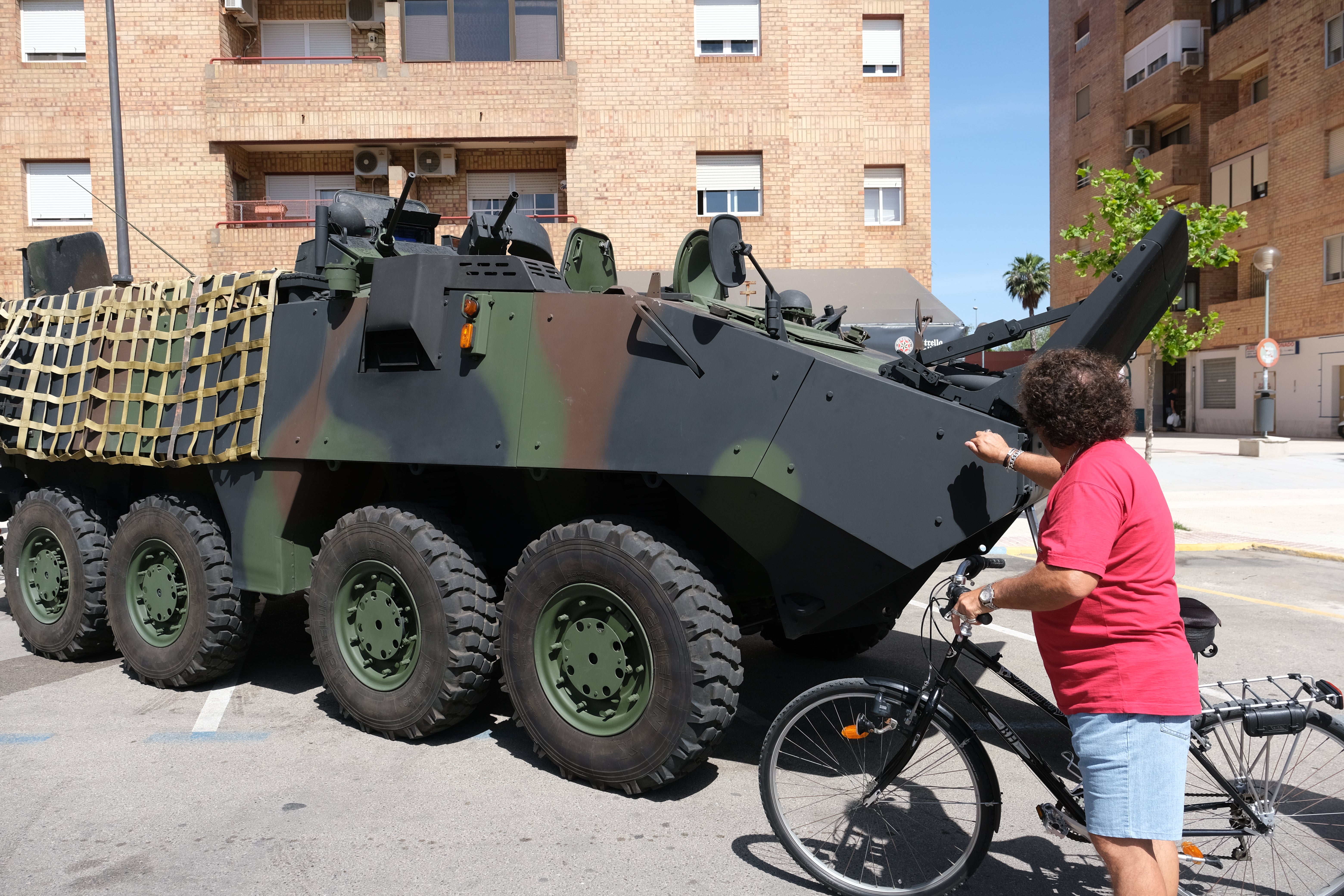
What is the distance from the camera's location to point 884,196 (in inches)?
819

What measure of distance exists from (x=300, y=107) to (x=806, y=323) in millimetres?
17683

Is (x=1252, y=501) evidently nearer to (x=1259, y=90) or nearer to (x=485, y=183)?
(x=485, y=183)

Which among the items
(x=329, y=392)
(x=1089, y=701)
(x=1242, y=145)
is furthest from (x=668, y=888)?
(x=1242, y=145)

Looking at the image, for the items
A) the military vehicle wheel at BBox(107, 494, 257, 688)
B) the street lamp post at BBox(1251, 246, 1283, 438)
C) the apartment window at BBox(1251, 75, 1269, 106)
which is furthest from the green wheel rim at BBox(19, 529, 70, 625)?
the apartment window at BBox(1251, 75, 1269, 106)

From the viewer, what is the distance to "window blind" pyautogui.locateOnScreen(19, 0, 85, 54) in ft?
66.4

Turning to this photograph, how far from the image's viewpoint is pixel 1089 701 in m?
2.67

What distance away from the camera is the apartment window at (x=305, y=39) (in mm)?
21906

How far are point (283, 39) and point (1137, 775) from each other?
23512 mm

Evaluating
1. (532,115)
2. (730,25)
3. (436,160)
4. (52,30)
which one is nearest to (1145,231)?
(730,25)

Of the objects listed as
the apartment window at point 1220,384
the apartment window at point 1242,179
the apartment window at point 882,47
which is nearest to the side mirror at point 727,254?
the apartment window at point 882,47

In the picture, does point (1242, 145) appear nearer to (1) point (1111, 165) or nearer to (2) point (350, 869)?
(1) point (1111, 165)

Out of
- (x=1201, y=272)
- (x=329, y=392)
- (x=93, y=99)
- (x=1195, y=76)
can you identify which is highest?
(x=1195, y=76)

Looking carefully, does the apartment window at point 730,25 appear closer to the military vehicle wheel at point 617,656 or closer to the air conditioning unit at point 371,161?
the air conditioning unit at point 371,161

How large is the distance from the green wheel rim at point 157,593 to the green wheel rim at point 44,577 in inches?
30.4
